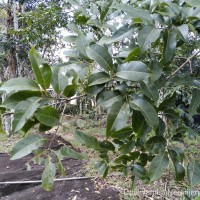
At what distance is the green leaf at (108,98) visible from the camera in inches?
18.9

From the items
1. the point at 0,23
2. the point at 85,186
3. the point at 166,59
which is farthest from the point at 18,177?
the point at 0,23

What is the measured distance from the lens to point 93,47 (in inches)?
19.2

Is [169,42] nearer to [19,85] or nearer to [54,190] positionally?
[19,85]

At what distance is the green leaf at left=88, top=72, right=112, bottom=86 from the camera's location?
480mm

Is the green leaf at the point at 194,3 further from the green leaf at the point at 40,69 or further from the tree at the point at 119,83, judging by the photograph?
the green leaf at the point at 40,69

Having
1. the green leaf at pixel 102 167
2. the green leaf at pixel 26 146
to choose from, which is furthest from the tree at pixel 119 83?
the green leaf at pixel 102 167

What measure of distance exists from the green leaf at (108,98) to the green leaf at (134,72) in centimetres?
5

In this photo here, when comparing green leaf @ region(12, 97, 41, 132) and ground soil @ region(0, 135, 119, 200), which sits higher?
green leaf @ region(12, 97, 41, 132)

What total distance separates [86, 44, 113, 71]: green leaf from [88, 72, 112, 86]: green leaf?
16mm

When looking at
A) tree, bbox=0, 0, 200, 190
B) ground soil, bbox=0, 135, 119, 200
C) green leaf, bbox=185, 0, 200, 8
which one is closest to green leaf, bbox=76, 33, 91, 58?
tree, bbox=0, 0, 200, 190

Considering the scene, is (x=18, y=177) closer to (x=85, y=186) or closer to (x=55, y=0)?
(x=85, y=186)

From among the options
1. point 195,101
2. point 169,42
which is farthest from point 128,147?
point 169,42

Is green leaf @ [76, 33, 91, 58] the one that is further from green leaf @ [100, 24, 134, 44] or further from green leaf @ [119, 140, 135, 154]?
green leaf @ [119, 140, 135, 154]

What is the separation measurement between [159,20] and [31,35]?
3491mm
